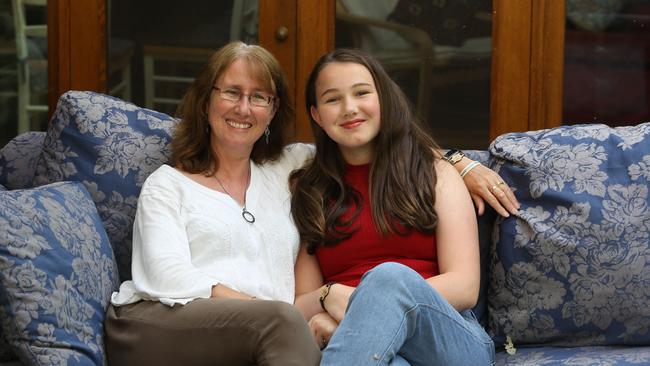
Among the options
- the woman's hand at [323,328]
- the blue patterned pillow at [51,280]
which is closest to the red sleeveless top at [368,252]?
the woman's hand at [323,328]

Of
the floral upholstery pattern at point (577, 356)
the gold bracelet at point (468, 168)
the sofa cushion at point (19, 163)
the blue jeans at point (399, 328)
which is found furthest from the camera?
the sofa cushion at point (19, 163)

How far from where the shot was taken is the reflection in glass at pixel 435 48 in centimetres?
349

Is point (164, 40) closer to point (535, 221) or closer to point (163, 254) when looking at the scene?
point (163, 254)

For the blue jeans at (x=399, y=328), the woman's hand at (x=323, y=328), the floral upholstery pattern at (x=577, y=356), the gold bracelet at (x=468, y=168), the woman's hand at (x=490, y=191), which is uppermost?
the gold bracelet at (x=468, y=168)

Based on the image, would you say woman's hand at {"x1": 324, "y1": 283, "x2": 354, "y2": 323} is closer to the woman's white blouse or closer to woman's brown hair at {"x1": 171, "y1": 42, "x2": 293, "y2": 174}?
the woman's white blouse

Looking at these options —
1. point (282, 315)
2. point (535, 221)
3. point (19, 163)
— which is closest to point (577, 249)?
point (535, 221)

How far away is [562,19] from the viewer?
3465mm

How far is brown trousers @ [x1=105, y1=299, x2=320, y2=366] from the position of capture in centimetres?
224

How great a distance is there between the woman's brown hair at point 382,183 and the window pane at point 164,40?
85cm

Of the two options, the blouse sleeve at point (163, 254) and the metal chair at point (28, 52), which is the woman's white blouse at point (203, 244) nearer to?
the blouse sleeve at point (163, 254)

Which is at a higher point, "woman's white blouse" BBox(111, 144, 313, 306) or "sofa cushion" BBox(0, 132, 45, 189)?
"sofa cushion" BBox(0, 132, 45, 189)

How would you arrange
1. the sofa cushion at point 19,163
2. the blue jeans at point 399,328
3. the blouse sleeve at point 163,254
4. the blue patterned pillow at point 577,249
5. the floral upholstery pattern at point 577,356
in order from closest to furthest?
1. the blue jeans at point 399,328
2. the blouse sleeve at point 163,254
3. the floral upholstery pattern at point 577,356
4. the blue patterned pillow at point 577,249
5. the sofa cushion at point 19,163

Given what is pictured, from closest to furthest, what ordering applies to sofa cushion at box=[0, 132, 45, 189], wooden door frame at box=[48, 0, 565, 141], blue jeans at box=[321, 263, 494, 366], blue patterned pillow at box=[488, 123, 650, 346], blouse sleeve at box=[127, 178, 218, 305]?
1. blue jeans at box=[321, 263, 494, 366]
2. blouse sleeve at box=[127, 178, 218, 305]
3. blue patterned pillow at box=[488, 123, 650, 346]
4. sofa cushion at box=[0, 132, 45, 189]
5. wooden door frame at box=[48, 0, 565, 141]

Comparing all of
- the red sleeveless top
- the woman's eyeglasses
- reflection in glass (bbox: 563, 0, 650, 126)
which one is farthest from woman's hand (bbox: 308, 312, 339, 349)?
reflection in glass (bbox: 563, 0, 650, 126)
